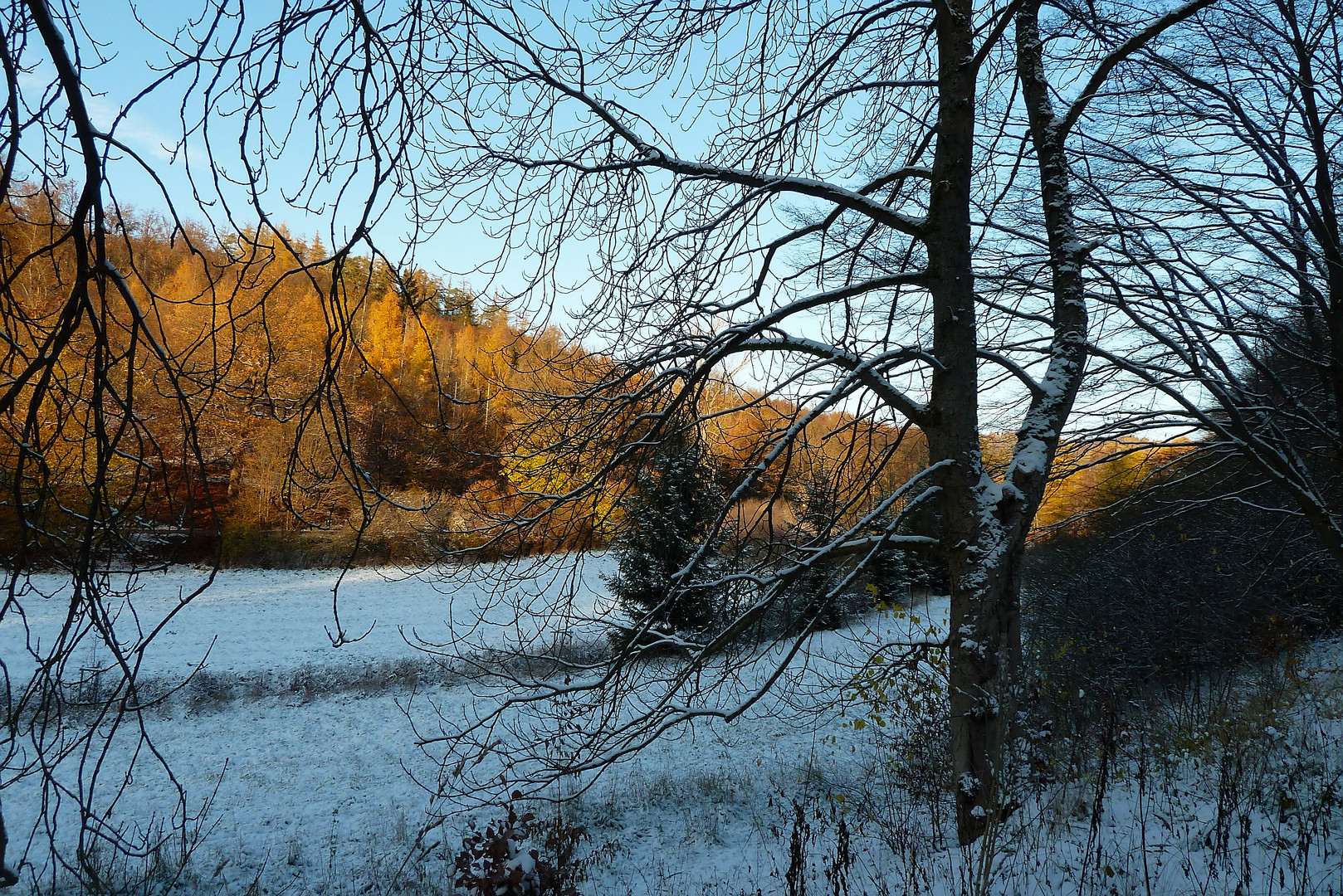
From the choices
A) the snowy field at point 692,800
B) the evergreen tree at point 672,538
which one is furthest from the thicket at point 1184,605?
the evergreen tree at point 672,538

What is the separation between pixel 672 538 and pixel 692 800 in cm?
300

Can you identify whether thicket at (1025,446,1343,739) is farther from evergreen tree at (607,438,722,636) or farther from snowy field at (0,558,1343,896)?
evergreen tree at (607,438,722,636)

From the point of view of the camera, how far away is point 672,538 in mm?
7172

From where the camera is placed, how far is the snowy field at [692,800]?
348 cm

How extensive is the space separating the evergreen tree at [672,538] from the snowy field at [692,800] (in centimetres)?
67

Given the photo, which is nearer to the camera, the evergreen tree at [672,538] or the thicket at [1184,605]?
the evergreen tree at [672,538]

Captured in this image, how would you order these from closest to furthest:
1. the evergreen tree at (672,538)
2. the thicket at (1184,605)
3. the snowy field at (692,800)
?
the snowy field at (692,800) < the evergreen tree at (672,538) < the thicket at (1184,605)

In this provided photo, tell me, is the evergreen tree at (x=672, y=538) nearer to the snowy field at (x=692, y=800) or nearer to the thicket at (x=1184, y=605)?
the snowy field at (x=692, y=800)

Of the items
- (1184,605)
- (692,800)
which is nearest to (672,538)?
(692,800)

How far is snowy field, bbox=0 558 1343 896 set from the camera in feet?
11.4

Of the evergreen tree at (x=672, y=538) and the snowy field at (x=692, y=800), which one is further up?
the evergreen tree at (x=672, y=538)

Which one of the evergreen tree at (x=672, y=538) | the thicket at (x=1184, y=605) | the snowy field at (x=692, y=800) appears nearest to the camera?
the snowy field at (x=692, y=800)

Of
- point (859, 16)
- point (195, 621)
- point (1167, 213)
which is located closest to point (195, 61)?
point (859, 16)

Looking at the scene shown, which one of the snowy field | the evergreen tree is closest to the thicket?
the snowy field
